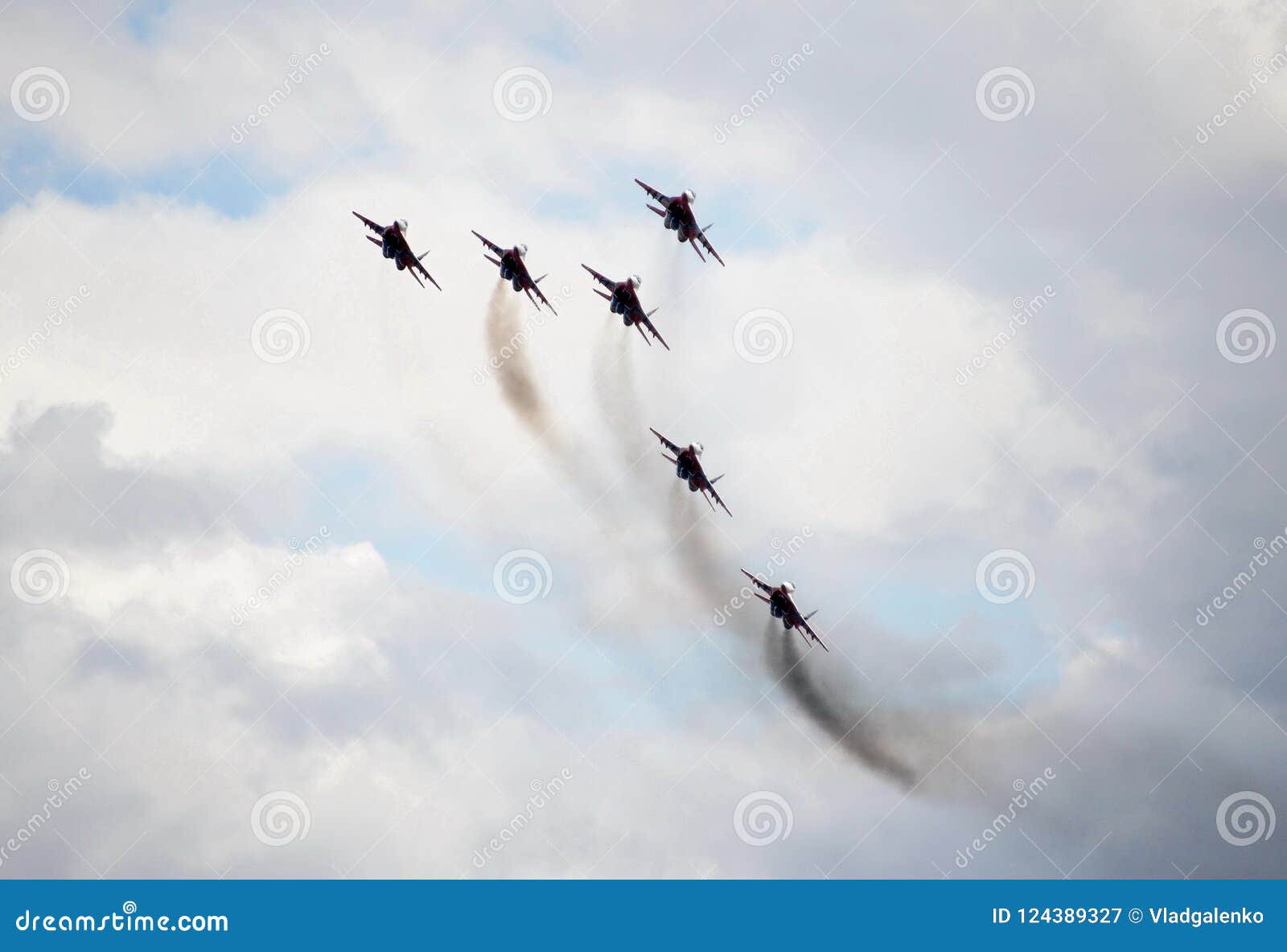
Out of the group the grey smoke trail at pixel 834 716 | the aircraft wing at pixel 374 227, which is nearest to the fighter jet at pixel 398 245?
the aircraft wing at pixel 374 227

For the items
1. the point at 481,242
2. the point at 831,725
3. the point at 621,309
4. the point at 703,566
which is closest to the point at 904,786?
the point at 831,725

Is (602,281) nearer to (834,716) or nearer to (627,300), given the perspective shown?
(627,300)

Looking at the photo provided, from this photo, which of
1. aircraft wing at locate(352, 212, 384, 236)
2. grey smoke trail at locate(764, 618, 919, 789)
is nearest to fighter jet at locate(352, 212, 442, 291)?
aircraft wing at locate(352, 212, 384, 236)

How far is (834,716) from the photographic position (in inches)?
6919

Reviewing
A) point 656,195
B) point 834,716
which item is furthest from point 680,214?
point 834,716

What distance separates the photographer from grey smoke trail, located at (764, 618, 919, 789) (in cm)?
16975

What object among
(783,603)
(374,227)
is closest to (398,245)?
(374,227)

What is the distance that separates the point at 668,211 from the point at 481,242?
19.3m

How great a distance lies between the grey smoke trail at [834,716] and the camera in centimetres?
16975

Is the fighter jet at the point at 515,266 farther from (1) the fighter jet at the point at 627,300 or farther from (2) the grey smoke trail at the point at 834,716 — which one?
(2) the grey smoke trail at the point at 834,716

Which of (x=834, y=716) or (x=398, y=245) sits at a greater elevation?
(x=398, y=245)

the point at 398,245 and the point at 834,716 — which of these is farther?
the point at 834,716
